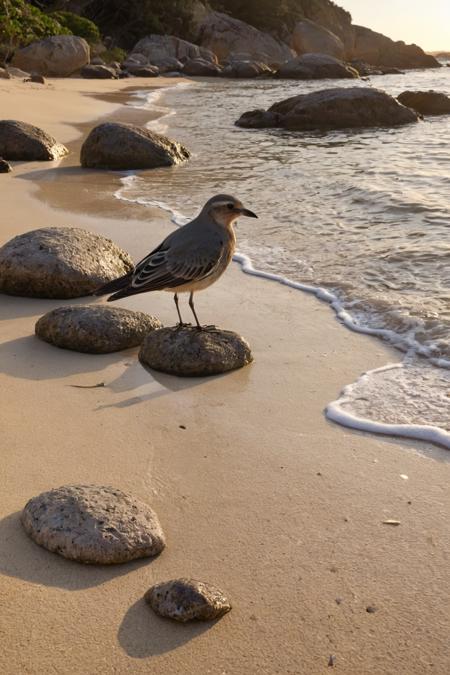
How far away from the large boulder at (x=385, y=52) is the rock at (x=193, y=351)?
7164 cm

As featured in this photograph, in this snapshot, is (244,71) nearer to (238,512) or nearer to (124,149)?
(124,149)

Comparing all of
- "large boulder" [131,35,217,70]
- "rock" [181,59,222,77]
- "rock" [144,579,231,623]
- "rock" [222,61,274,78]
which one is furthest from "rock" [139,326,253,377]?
"large boulder" [131,35,217,70]

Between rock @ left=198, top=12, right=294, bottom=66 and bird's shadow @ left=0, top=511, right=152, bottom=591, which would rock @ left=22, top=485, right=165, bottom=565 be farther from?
rock @ left=198, top=12, right=294, bottom=66

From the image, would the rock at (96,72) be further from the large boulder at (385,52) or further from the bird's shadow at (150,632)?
the large boulder at (385,52)

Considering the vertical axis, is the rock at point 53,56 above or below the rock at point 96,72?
above

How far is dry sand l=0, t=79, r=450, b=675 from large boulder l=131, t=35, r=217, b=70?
48785 mm

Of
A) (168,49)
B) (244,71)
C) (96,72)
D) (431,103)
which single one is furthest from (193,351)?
(168,49)

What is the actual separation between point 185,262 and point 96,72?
114 feet

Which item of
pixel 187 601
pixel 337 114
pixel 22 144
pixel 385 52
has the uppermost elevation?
pixel 385 52

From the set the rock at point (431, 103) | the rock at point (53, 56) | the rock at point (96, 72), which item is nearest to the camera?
the rock at point (431, 103)

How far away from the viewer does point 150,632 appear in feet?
9.02

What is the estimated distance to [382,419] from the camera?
14.8 ft

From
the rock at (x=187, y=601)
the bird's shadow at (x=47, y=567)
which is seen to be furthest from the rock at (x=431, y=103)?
the rock at (x=187, y=601)

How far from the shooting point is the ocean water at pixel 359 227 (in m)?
4.97
